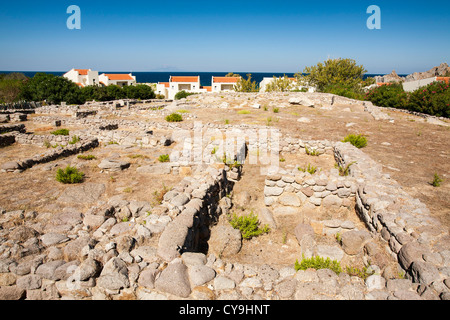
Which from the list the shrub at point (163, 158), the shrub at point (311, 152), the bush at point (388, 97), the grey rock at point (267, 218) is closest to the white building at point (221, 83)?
the bush at point (388, 97)

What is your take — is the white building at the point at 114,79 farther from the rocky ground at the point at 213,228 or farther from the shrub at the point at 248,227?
the shrub at the point at 248,227

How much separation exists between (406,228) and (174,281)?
4.33 m

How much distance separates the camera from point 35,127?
18703mm

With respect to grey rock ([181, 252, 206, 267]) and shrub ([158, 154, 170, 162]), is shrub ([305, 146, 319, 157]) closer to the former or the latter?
shrub ([158, 154, 170, 162])

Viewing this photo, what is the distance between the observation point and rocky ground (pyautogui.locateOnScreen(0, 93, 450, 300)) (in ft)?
12.1

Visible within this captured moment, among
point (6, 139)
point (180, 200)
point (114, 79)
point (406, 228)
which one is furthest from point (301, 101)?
point (114, 79)

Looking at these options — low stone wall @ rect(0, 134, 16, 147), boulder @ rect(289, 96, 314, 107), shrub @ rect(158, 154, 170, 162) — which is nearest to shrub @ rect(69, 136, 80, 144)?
low stone wall @ rect(0, 134, 16, 147)

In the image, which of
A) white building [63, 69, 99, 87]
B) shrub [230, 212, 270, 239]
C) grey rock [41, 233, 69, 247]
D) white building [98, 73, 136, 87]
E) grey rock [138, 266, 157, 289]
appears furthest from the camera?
white building [98, 73, 136, 87]

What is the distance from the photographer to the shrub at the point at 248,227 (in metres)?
6.04

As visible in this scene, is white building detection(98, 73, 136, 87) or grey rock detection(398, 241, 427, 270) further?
white building detection(98, 73, 136, 87)

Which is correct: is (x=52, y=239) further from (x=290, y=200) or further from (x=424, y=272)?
(x=424, y=272)

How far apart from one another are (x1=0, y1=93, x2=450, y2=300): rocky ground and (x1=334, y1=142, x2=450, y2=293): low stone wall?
0.03 meters

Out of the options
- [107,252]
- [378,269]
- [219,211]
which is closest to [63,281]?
[107,252]

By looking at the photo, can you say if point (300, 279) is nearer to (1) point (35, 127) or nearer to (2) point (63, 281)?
(2) point (63, 281)
